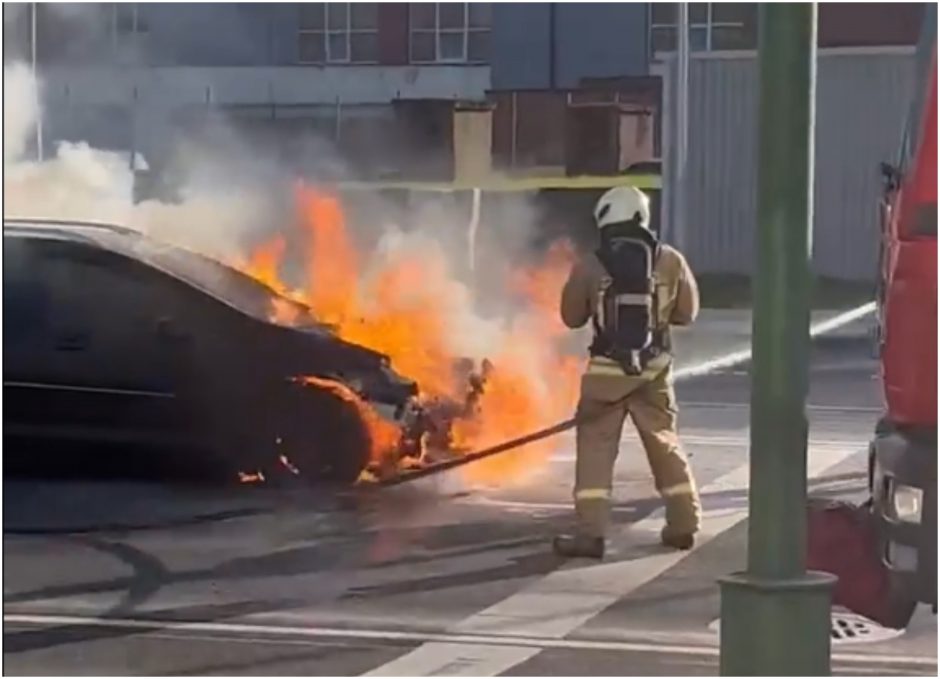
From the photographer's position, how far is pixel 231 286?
10562mm

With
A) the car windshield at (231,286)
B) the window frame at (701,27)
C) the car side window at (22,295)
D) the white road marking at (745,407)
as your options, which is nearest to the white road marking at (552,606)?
the car windshield at (231,286)

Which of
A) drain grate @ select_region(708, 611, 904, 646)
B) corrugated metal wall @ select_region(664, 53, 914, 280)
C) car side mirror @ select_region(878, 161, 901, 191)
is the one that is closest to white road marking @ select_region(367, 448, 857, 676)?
drain grate @ select_region(708, 611, 904, 646)

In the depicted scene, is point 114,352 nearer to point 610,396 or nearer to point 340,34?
point 610,396

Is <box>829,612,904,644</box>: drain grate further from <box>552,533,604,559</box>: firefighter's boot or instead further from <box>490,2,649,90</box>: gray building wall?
<box>490,2,649,90</box>: gray building wall

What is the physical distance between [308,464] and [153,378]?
899mm

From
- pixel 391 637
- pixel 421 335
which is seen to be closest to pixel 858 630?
pixel 391 637

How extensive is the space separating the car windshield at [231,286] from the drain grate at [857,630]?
4075 millimetres

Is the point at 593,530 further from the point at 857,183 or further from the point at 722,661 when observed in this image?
the point at 857,183

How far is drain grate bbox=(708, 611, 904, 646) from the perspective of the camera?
6852 millimetres

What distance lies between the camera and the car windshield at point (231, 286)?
10.3 meters

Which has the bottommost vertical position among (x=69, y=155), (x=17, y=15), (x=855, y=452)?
(x=855, y=452)

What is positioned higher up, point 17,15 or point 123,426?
point 17,15

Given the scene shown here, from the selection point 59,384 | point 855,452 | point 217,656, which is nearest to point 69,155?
point 59,384

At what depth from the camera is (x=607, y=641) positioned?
22.8 ft
